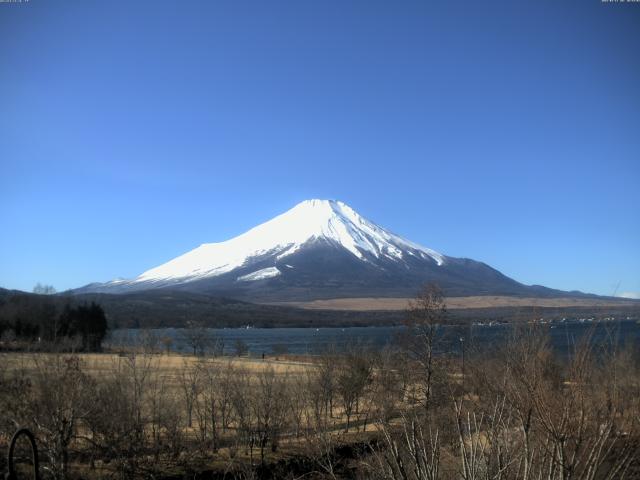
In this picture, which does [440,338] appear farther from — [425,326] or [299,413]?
[299,413]

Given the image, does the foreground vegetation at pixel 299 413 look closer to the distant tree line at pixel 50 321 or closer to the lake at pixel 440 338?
the lake at pixel 440 338

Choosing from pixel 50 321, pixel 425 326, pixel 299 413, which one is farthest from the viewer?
pixel 50 321

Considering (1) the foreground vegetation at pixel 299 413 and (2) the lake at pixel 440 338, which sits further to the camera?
(2) the lake at pixel 440 338

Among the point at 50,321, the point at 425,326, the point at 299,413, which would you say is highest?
the point at 425,326

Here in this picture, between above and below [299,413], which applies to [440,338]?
above

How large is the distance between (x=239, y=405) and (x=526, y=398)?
16.8 m

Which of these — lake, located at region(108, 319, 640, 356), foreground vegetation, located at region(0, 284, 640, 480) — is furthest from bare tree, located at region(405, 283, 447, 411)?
lake, located at region(108, 319, 640, 356)

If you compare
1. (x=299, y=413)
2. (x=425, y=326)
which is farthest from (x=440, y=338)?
(x=299, y=413)

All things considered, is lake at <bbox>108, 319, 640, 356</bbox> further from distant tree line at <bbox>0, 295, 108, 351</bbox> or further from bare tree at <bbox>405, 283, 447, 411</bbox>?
distant tree line at <bbox>0, 295, 108, 351</bbox>

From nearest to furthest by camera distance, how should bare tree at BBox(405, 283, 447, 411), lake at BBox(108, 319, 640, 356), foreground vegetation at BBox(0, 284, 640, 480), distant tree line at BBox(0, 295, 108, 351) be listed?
foreground vegetation at BBox(0, 284, 640, 480), lake at BBox(108, 319, 640, 356), bare tree at BBox(405, 283, 447, 411), distant tree line at BBox(0, 295, 108, 351)

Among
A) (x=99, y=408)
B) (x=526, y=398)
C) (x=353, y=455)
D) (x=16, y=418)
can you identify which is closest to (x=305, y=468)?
(x=353, y=455)

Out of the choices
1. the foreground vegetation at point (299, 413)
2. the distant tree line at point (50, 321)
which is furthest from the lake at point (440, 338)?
Result: the distant tree line at point (50, 321)

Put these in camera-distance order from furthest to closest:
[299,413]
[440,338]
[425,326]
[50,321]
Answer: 1. [50,321]
2. [440,338]
3. [425,326]
4. [299,413]

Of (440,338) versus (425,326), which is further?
(440,338)
